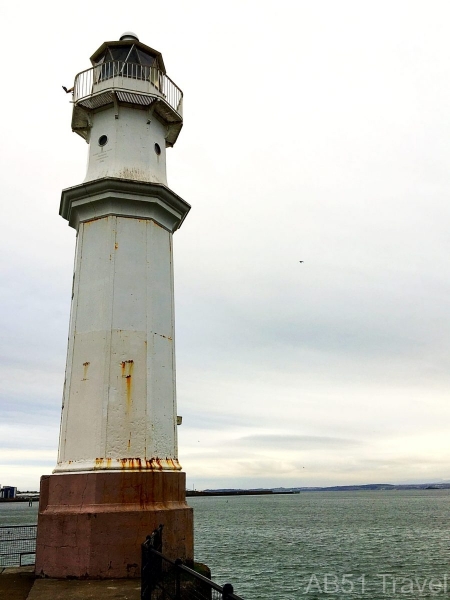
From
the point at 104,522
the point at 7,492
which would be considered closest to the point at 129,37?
the point at 104,522

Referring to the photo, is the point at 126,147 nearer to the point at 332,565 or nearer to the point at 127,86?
the point at 127,86

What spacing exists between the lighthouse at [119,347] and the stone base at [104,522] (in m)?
0.01

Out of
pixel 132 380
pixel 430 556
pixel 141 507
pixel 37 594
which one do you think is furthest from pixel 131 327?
pixel 430 556

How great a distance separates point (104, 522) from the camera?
8.06 meters

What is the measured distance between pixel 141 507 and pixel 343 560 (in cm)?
2286

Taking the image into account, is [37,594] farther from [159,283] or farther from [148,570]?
[159,283]

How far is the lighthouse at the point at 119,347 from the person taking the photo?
8203 millimetres

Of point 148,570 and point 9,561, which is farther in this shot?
point 9,561

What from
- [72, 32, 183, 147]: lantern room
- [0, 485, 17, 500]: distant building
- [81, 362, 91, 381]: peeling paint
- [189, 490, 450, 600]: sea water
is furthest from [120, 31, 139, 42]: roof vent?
[0, 485, 17, 500]: distant building

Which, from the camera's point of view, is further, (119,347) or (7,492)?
(7,492)

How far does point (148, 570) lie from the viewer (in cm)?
585

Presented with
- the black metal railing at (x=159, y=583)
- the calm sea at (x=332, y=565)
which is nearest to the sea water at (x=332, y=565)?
the calm sea at (x=332, y=565)

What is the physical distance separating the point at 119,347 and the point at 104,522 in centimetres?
265

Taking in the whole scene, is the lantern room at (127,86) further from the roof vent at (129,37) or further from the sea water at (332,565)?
the sea water at (332,565)
